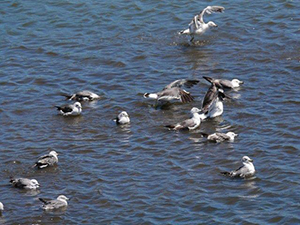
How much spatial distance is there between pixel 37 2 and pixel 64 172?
40.7 ft

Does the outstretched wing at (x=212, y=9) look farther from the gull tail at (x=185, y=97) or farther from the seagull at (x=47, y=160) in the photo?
the seagull at (x=47, y=160)

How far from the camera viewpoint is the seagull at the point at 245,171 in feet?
49.0

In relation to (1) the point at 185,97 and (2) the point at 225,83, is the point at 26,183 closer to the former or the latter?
(1) the point at 185,97

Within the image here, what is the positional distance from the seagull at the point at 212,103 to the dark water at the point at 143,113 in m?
0.19

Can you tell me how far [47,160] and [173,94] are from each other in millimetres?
Answer: 4413

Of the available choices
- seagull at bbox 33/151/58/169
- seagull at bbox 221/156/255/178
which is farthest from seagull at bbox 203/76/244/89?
seagull at bbox 33/151/58/169

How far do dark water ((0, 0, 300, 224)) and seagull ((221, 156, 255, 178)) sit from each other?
15 cm

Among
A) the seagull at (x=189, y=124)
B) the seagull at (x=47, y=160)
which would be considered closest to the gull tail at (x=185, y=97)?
the seagull at (x=189, y=124)

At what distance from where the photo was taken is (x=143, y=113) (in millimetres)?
18828

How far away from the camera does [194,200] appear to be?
14312 millimetres

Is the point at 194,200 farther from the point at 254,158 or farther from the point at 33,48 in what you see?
the point at 33,48

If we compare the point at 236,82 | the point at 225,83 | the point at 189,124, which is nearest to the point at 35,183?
the point at 189,124

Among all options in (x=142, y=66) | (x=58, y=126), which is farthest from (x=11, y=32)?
(x=58, y=126)

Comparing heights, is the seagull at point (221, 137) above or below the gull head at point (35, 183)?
below
